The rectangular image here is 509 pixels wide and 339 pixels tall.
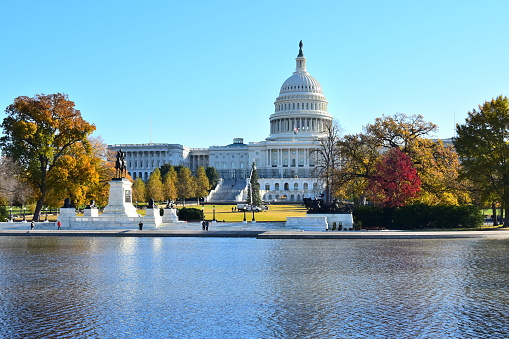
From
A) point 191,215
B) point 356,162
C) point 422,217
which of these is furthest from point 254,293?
point 191,215

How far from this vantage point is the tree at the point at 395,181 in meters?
52.9

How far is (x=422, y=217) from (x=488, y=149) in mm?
7683

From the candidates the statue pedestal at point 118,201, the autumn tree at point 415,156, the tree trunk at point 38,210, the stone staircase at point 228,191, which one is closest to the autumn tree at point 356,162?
the autumn tree at point 415,156

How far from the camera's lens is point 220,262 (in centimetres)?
2925

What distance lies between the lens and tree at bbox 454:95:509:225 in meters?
51.6

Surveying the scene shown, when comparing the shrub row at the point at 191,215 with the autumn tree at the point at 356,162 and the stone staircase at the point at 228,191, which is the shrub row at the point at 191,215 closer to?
the autumn tree at the point at 356,162

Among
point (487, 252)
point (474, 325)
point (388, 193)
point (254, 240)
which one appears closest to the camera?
point (474, 325)

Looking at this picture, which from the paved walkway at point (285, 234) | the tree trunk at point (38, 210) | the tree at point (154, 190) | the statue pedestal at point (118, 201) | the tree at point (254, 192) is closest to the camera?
the paved walkway at point (285, 234)

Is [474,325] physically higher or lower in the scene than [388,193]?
lower

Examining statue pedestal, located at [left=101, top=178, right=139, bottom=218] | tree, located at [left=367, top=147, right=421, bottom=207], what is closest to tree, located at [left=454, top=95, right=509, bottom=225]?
tree, located at [left=367, top=147, right=421, bottom=207]

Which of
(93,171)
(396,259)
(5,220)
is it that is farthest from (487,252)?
(5,220)

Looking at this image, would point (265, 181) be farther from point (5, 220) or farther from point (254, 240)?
point (254, 240)

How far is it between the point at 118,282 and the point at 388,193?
34557mm

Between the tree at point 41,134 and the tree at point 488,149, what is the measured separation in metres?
34.5
